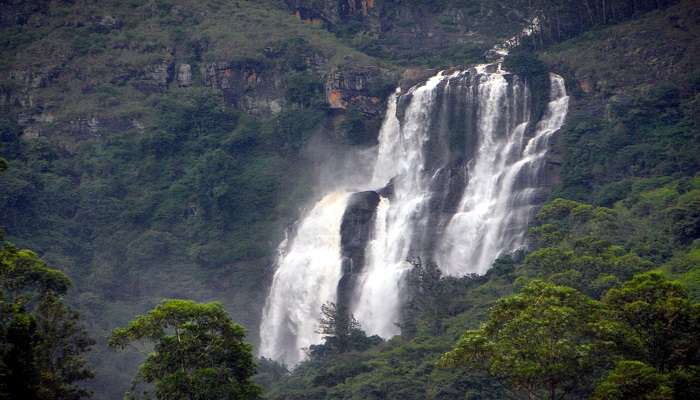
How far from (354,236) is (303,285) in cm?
435

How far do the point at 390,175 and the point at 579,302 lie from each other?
3804 cm

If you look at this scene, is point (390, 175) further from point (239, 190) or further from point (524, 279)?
point (524, 279)

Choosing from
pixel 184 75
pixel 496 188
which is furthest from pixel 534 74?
pixel 184 75

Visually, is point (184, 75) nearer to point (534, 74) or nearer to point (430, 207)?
point (430, 207)

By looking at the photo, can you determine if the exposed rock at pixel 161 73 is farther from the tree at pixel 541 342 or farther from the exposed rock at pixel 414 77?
the tree at pixel 541 342

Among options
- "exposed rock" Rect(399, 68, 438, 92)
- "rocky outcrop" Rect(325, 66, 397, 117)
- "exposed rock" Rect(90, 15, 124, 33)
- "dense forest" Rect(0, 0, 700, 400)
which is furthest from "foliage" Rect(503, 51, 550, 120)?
"exposed rock" Rect(90, 15, 124, 33)

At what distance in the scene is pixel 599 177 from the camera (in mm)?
57156

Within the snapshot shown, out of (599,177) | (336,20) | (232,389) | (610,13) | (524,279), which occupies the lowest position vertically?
(232,389)

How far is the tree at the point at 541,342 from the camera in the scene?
29.8 metres

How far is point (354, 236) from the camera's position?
65000 millimetres

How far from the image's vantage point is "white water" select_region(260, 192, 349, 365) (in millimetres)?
64312

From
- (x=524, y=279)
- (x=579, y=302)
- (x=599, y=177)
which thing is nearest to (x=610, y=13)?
(x=599, y=177)

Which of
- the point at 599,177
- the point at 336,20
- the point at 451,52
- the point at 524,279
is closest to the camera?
the point at 524,279

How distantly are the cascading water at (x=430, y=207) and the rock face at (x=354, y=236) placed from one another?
0.09 meters
